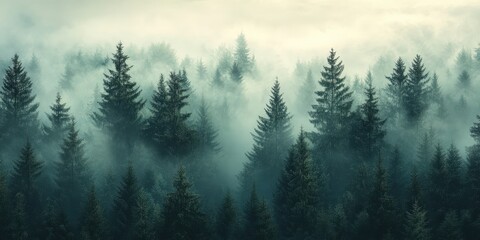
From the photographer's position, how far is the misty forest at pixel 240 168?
6525 cm

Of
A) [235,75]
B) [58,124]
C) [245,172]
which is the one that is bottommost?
[245,172]

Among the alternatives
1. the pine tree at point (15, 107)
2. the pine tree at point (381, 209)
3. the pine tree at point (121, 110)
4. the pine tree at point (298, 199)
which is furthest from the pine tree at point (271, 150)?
the pine tree at point (15, 107)

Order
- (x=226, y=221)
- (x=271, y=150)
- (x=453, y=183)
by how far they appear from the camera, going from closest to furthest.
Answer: (x=226, y=221) → (x=453, y=183) → (x=271, y=150)

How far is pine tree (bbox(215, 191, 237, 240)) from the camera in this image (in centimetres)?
6638

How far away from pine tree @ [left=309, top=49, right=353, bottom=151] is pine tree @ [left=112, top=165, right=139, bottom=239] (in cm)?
2469

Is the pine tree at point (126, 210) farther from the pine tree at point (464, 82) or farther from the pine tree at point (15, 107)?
the pine tree at point (464, 82)

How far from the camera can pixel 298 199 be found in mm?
67625

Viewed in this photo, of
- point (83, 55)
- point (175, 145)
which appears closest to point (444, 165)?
point (175, 145)

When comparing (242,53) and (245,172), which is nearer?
(245,172)

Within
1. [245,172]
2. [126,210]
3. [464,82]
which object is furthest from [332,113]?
[464,82]

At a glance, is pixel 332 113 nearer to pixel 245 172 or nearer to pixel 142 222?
pixel 245 172

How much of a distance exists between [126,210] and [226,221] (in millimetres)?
11311

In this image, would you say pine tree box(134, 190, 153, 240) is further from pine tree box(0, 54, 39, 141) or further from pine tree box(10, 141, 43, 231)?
pine tree box(0, 54, 39, 141)

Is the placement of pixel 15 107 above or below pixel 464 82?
below
